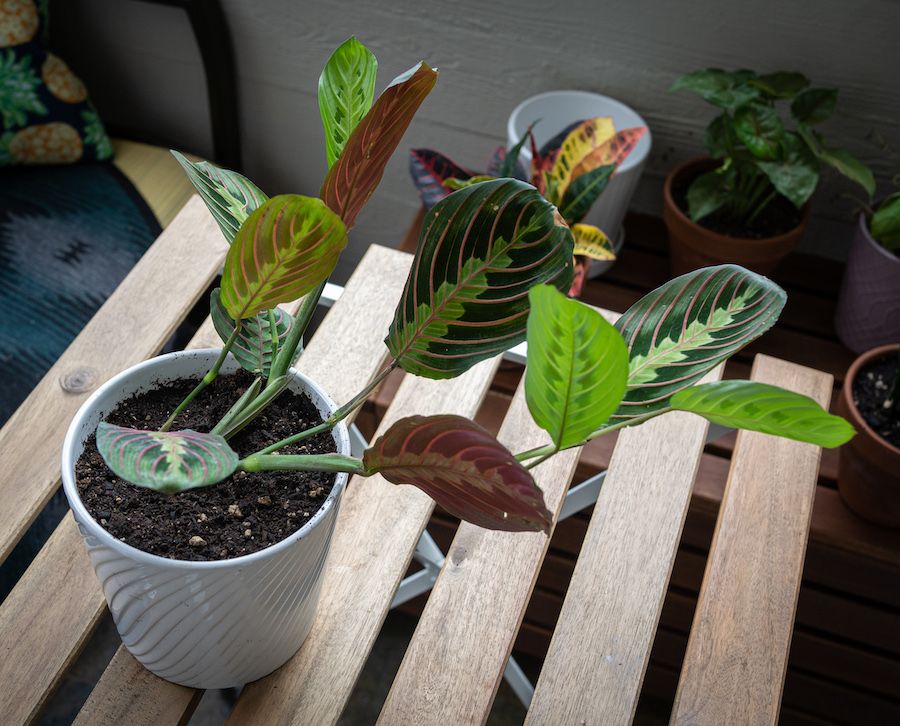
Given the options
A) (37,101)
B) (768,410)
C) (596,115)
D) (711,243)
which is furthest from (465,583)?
(37,101)

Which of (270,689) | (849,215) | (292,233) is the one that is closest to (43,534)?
(270,689)

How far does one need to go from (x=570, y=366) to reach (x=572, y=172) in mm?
749

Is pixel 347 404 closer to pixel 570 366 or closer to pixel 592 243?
pixel 570 366

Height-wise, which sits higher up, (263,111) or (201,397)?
(201,397)

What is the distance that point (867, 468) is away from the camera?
102 centimetres

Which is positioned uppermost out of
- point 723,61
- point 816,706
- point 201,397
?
point 201,397

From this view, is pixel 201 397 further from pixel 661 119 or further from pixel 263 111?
pixel 263 111

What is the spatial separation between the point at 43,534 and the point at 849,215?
143 centimetres

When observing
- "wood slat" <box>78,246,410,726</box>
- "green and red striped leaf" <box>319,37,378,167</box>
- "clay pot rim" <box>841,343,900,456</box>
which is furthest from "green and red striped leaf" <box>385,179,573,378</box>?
"clay pot rim" <box>841,343,900,456</box>

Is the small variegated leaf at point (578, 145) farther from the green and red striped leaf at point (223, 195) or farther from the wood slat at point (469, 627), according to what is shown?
the green and red striped leaf at point (223, 195)

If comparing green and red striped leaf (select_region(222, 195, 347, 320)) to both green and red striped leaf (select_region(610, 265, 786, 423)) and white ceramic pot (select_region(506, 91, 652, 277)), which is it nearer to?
green and red striped leaf (select_region(610, 265, 786, 423))

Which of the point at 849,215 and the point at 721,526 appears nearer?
the point at 721,526

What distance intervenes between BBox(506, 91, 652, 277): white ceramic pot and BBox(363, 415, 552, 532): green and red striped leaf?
0.87 m

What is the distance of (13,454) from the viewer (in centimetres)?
75
